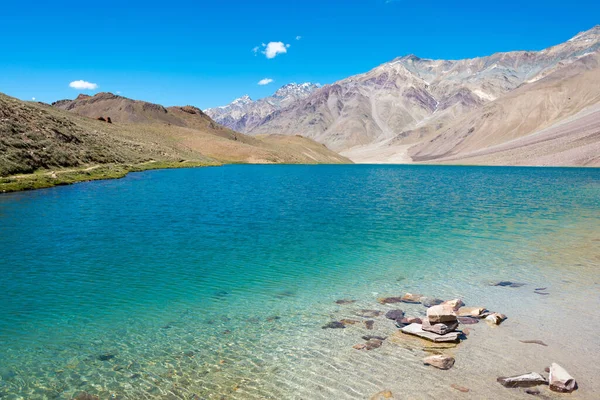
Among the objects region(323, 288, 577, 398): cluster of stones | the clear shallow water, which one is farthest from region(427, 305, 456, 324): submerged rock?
the clear shallow water

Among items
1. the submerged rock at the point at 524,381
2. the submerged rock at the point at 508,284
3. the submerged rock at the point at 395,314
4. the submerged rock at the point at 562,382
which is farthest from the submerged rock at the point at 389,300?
the submerged rock at the point at 562,382

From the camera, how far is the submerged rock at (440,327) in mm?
12195

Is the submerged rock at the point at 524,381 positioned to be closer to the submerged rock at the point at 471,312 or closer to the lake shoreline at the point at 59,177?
the submerged rock at the point at 471,312

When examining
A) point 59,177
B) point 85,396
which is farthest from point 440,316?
point 59,177

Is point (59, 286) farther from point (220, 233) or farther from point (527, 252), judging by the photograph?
point (527, 252)

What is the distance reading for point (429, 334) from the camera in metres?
12.3

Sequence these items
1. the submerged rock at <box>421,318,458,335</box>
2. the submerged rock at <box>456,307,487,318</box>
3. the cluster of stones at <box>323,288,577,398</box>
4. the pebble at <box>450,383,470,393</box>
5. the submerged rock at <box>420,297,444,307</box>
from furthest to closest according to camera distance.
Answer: the submerged rock at <box>420,297,444,307</box>, the submerged rock at <box>456,307,487,318</box>, the submerged rock at <box>421,318,458,335</box>, the cluster of stones at <box>323,288,577,398</box>, the pebble at <box>450,383,470,393</box>

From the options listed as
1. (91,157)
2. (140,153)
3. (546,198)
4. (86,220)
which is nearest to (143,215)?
(86,220)

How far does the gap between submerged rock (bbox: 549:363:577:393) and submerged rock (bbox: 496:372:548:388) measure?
0.24 m

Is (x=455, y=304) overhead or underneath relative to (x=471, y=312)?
overhead

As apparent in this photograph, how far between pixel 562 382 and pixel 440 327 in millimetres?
3284

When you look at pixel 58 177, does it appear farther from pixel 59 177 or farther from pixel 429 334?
pixel 429 334

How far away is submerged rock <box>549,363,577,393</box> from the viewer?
9.47 m

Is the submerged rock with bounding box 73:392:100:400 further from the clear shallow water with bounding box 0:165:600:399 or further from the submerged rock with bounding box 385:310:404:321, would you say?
the submerged rock with bounding box 385:310:404:321
